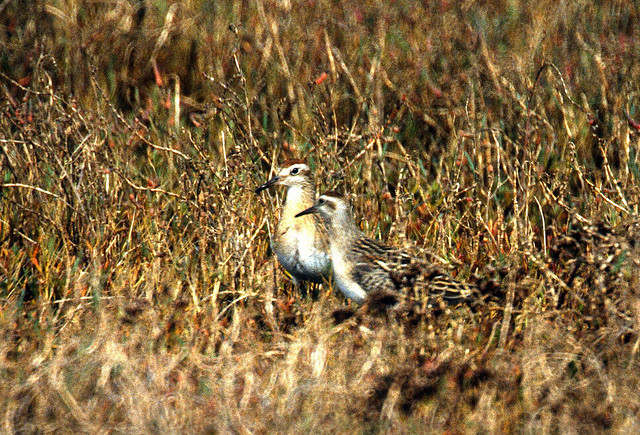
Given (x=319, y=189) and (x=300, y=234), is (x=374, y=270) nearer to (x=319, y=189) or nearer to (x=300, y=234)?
(x=300, y=234)

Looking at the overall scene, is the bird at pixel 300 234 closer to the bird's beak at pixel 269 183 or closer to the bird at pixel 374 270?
the bird's beak at pixel 269 183

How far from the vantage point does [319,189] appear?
6109 millimetres

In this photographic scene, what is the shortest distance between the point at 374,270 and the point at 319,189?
1190 mm

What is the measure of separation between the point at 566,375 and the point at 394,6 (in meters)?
5.11

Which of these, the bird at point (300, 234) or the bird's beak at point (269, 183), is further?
the bird's beak at point (269, 183)

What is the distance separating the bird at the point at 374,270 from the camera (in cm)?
459

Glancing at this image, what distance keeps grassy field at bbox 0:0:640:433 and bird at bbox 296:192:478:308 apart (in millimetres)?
143

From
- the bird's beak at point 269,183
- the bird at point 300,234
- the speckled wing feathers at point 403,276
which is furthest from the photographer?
the bird's beak at point 269,183

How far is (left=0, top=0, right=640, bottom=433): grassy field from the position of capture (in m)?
3.84

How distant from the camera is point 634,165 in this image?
19.6 ft

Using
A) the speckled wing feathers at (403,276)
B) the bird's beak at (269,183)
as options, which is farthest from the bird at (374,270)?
the bird's beak at (269,183)

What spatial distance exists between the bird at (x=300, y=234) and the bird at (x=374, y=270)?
0.11 m

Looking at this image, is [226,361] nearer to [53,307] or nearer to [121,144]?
[53,307]

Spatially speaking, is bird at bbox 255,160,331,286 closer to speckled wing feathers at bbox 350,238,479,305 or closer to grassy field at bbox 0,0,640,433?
grassy field at bbox 0,0,640,433
